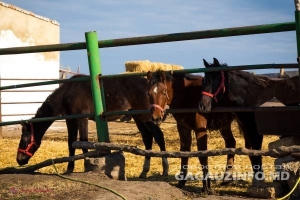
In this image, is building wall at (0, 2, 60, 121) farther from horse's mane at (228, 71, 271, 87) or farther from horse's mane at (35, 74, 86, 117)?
horse's mane at (228, 71, 271, 87)

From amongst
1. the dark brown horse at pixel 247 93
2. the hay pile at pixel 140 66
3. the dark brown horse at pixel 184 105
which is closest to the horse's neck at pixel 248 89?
the dark brown horse at pixel 247 93

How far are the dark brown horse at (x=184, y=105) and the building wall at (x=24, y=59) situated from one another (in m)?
11.9

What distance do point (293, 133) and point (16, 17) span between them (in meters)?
15.7

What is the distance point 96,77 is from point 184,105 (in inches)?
47.5

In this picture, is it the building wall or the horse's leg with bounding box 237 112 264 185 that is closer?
the horse's leg with bounding box 237 112 264 185

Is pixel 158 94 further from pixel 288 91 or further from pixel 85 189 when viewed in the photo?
pixel 288 91

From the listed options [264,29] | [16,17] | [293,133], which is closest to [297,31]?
[264,29]

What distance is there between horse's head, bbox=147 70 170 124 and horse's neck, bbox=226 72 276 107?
2.58ft

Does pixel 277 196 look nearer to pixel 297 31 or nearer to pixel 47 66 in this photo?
pixel 297 31

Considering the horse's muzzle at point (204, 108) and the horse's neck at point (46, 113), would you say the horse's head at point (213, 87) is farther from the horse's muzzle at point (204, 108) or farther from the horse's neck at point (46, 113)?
the horse's neck at point (46, 113)

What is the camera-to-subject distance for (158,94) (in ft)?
18.6

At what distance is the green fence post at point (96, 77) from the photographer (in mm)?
5520

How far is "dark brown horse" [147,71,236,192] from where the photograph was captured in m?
5.66

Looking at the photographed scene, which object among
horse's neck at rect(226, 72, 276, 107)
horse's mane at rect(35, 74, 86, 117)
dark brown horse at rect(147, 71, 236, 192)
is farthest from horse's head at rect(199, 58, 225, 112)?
horse's mane at rect(35, 74, 86, 117)
